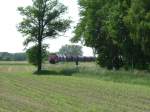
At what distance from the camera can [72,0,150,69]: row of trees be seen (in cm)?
5341

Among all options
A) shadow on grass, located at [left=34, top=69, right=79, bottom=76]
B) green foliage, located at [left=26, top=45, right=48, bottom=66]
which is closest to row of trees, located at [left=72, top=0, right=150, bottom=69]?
shadow on grass, located at [left=34, top=69, right=79, bottom=76]

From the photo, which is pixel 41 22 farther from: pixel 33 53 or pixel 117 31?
pixel 117 31

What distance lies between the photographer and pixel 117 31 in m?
62.3

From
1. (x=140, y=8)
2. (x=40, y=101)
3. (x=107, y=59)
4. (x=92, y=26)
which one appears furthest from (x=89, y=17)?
(x=40, y=101)

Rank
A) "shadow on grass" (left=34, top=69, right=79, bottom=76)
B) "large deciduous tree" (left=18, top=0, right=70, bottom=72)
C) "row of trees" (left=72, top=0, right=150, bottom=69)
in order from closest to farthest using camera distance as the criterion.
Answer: "row of trees" (left=72, top=0, right=150, bottom=69) → "shadow on grass" (left=34, top=69, right=79, bottom=76) → "large deciduous tree" (left=18, top=0, right=70, bottom=72)

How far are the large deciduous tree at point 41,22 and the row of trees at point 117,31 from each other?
5879mm

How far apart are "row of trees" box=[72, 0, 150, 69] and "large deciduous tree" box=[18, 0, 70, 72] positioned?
588 centimetres

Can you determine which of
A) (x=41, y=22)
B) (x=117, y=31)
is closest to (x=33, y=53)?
(x=41, y=22)

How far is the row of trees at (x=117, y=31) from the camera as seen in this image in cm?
5341

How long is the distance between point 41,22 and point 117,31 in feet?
99.5

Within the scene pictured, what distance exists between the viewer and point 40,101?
25828mm

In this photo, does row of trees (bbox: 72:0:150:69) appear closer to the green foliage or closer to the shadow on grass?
the shadow on grass

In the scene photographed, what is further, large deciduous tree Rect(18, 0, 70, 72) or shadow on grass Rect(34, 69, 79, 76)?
large deciduous tree Rect(18, 0, 70, 72)

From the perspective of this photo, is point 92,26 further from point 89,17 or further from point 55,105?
point 55,105
